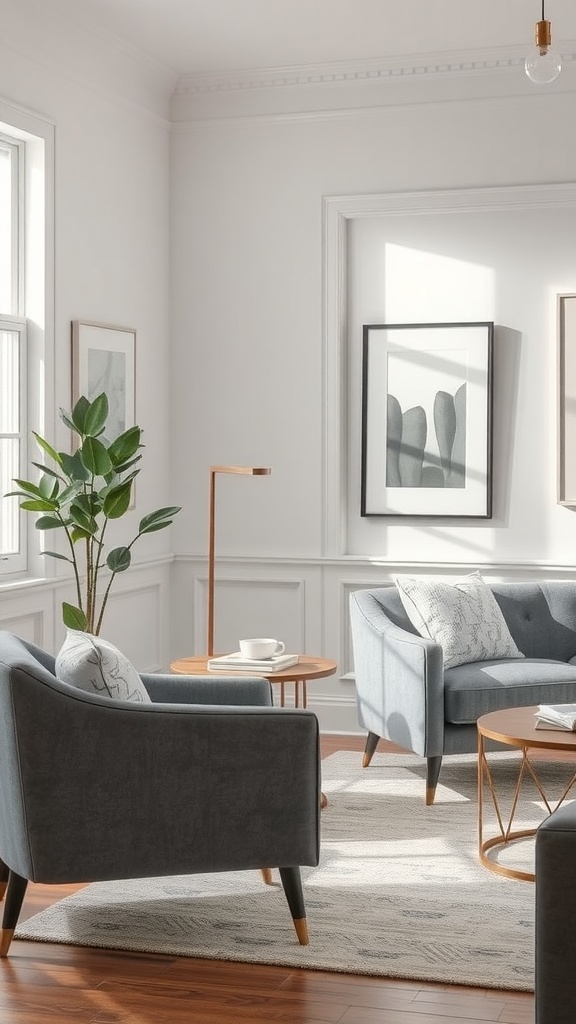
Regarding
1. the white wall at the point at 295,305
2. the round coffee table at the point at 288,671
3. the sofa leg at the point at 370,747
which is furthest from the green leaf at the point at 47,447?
the sofa leg at the point at 370,747

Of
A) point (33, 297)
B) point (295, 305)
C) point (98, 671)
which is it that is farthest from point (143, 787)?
point (295, 305)

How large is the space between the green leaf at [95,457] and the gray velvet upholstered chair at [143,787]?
56.3 inches

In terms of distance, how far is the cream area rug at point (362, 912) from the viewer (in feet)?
10.6

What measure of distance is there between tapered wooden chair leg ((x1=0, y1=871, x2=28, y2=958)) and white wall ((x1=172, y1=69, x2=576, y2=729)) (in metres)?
3.00

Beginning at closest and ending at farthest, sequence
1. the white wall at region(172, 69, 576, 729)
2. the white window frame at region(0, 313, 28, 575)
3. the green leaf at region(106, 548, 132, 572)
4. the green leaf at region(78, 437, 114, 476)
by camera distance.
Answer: the green leaf at region(78, 437, 114, 476), the green leaf at region(106, 548, 132, 572), the white window frame at region(0, 313, 28, 575), the white wall at region(172, 69, 576, 729)

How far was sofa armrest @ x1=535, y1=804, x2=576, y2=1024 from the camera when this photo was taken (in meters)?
2.20

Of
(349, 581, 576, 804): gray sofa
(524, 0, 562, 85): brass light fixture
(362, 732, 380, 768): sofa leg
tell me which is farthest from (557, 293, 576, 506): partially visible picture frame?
(524, 0, 562, 85): brass light fixture

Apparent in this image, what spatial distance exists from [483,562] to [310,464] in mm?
975

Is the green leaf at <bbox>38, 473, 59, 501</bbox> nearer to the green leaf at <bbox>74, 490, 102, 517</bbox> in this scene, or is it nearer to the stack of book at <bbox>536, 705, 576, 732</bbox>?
the green leaf at <bbox>74, 490, 102, 517</bbox>

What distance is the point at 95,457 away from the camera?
15.2 feet

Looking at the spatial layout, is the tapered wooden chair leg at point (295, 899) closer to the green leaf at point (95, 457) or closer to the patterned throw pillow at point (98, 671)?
the patterned throw pillow at point (98, 671)

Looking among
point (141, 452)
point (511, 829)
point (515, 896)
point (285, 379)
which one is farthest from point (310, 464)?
point (515, 896)

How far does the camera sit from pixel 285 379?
6188 millimetres

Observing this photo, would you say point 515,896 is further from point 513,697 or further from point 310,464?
point 310,464
